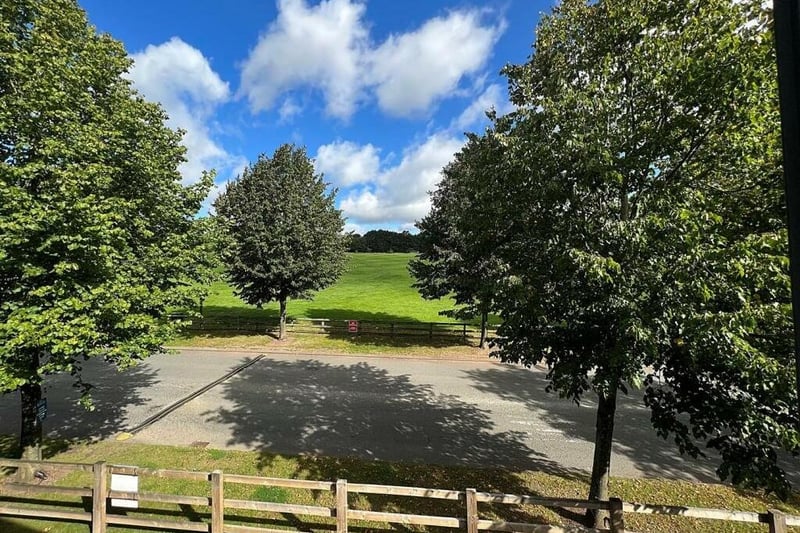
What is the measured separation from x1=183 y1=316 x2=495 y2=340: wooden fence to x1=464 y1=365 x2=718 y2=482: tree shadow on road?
568 centimetres

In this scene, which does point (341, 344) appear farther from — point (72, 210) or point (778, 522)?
point (778, 522)

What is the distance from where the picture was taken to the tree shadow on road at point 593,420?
8.51 m

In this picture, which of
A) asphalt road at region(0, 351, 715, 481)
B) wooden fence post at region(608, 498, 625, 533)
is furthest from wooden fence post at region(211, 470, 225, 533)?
wooden fence post at region(608, 498, 625, 533)

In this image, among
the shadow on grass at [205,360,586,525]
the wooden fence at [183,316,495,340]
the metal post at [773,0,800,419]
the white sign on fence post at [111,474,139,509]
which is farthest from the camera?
the wooden fence at [183,316,495,340]

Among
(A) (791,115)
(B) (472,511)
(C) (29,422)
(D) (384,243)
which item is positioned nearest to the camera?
(A) (791,115)

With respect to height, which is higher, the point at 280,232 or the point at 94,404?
the point at 280,232

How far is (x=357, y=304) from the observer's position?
112 feet

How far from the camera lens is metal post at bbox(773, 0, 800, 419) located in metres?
1.70

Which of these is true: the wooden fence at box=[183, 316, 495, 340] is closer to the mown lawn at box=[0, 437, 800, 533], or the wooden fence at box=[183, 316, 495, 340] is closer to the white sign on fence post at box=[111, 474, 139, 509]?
the mown lawn at box=[0, 437, 800, 533]

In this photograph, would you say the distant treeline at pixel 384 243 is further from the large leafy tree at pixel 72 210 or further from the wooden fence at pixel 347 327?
the large leafy tree at pixel 72 210

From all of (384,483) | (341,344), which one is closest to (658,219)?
(384,483)

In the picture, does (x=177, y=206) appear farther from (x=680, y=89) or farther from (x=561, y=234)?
(x=680, y=89)

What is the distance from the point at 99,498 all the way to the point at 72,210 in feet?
14.9

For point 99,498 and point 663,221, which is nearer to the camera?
point 663,221
